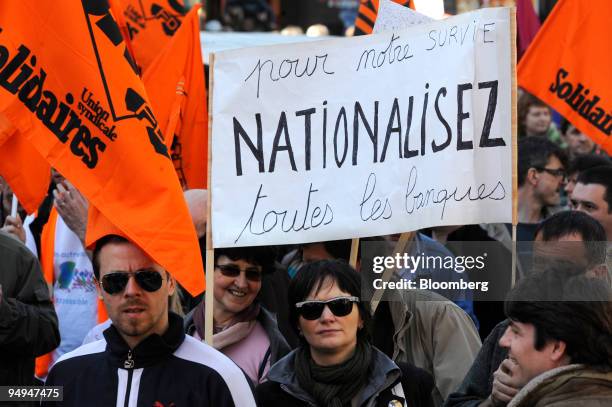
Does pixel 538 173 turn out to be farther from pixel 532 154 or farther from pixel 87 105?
pixel 87 105

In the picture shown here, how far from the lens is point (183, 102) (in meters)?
6.84

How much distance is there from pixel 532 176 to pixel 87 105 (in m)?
3.49

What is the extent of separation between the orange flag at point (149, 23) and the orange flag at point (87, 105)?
307 cm

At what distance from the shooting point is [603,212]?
613 cm

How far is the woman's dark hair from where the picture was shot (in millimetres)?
4652

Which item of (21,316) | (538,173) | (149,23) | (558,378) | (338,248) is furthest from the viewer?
(149,23)

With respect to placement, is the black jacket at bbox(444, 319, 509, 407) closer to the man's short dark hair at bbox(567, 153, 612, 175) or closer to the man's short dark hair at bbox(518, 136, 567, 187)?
the man's short dark hair at bbox(567, 153, 612, 175)

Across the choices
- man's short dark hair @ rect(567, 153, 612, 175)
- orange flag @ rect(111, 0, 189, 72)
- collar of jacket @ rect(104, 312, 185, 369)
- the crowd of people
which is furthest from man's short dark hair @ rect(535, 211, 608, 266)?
orange flag @ rect(111, 0, 189, 72)

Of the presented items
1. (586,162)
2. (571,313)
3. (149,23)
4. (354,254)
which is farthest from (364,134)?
(149,23)

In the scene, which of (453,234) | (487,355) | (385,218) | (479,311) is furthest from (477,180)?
(453,234)

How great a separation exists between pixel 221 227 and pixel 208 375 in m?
0.93

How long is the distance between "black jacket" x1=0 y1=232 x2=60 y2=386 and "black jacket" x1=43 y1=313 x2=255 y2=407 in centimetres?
75

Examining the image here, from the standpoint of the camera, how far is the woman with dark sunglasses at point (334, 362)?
177 inches

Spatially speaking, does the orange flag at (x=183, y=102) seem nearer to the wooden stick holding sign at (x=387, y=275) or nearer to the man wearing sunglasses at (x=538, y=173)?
the wooden stick holding sign at (x=387, y=275)
